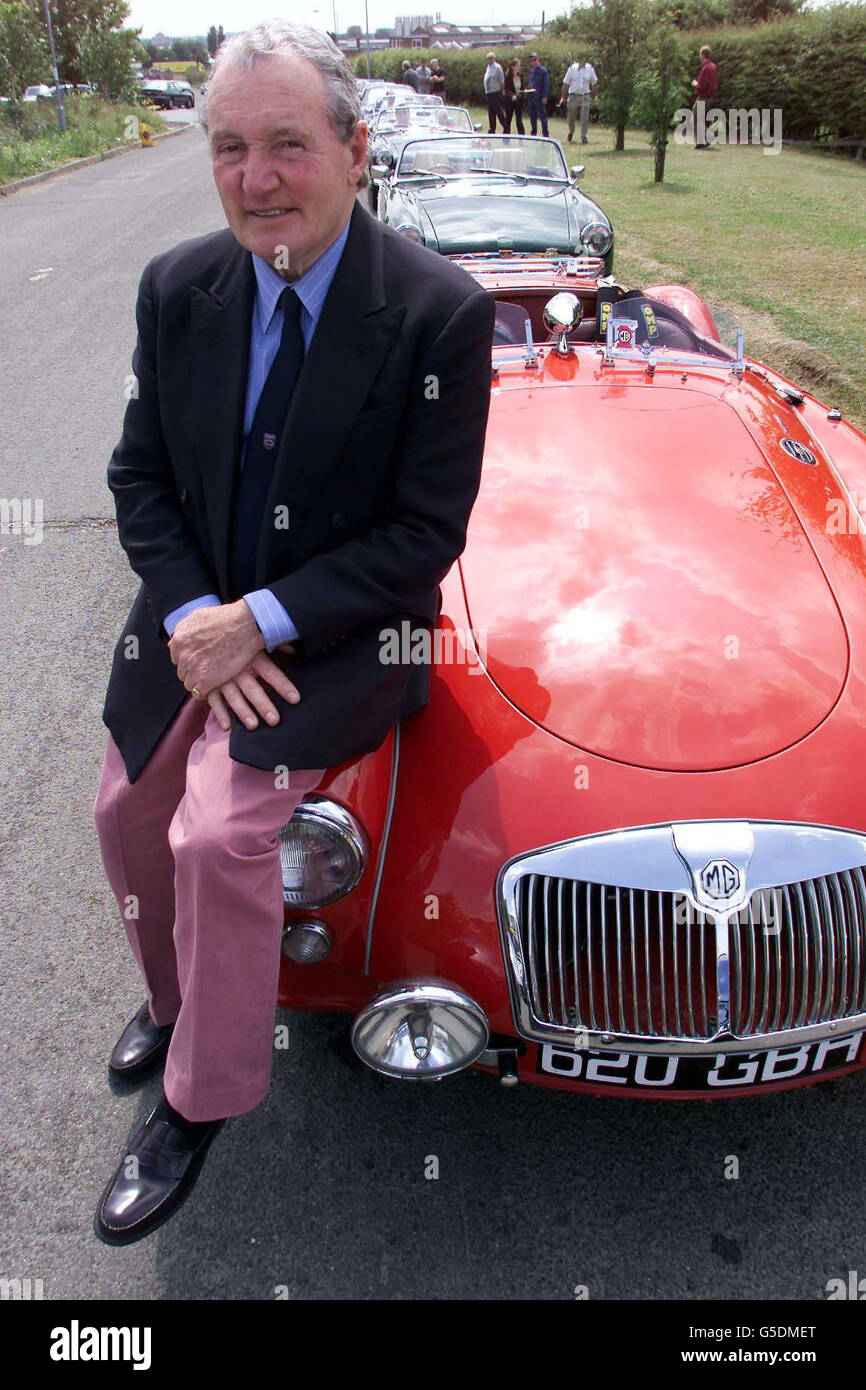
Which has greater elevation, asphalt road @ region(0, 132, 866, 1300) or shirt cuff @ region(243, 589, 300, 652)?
shirt cuff @ region(243, 589, 300, 652)

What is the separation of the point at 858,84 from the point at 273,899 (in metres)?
24.3

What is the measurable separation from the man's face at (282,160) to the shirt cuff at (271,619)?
60 centimetres

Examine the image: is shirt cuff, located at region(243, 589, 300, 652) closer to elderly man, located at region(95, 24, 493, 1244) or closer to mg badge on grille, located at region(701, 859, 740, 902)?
elderly man, located at region(95, 24, 493, 1244)

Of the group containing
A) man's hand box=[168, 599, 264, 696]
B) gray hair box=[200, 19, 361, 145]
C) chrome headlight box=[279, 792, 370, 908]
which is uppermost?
gray hair box=[200, 19, 361, 145]

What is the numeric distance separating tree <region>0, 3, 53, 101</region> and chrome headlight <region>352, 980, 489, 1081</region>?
29.4 m

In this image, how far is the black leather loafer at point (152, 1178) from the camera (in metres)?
1.90

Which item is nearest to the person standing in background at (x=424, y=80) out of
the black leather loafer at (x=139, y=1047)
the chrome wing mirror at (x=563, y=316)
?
the chrome wing mirror at (x=563, y=316)

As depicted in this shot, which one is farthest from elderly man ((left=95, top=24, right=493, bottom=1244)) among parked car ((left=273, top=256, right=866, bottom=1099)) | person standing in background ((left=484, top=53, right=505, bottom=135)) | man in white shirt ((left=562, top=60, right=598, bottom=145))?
person standing in background ((left=484, top=53, right=505, bottom=135))

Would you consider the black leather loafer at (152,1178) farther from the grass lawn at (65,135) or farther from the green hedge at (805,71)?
the green hedge at (805,71)

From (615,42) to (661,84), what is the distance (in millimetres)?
3549

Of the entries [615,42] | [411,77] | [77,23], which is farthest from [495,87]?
[77,23]

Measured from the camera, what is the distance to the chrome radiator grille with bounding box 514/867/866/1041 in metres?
1.83

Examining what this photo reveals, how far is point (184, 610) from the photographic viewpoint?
2.00 meters

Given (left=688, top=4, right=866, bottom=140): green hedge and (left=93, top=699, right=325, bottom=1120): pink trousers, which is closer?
(left=93, top=699, right=325, bottom=1120): pink trousers
